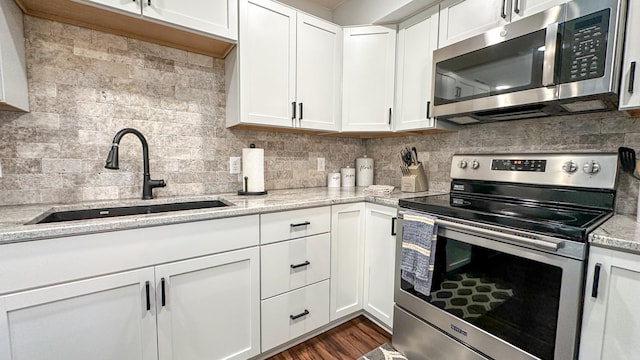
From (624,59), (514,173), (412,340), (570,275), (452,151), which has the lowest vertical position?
(412,340)

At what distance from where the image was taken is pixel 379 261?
176 cm

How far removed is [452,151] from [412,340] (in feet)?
4.21

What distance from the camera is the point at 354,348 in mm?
1637

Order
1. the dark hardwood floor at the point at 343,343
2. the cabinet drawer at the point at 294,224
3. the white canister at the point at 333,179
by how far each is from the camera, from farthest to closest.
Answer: the white canister at the point at 333,179, the dark hardwood floor at the point at 343,343, the cabinet drawer at the point at 294,224

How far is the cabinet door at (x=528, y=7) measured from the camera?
49.0 inches

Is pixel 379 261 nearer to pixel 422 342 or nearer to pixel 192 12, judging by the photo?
pixel 422 342

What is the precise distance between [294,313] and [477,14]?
2016 mm

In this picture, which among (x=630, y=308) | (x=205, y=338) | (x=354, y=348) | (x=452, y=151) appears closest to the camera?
(x=630, y=308)

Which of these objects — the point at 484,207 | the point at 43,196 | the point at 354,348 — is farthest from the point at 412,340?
the point at 43,196

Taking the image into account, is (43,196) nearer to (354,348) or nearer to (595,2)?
(354,348)

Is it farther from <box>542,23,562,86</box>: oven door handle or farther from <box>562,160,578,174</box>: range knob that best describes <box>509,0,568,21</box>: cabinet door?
<box>562,160,578,174</box>: range knob

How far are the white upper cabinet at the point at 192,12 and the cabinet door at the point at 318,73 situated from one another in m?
0.48

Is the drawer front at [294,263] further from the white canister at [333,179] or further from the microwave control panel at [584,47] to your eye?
the microwave control panel at [584,47]

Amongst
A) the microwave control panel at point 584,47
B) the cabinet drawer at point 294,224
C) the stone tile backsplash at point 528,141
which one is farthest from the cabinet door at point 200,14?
the microwave control panel at point 584,47
